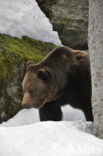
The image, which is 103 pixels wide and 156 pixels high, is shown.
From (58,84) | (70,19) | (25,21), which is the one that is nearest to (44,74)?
(58,84)

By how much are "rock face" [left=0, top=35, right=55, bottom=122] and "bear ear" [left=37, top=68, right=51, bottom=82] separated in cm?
131

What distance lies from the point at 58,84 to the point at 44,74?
0.37m

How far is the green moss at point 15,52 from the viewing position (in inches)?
237

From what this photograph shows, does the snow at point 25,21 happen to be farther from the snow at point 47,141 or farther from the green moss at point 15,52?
the snow at point 47,141

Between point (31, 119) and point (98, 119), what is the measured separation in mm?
2893

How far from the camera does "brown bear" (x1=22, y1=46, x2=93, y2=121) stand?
4891mm

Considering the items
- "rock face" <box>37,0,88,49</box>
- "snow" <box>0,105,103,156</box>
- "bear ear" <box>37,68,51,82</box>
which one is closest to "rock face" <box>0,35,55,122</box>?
"bear ear" <box>37,68,51,82</box>

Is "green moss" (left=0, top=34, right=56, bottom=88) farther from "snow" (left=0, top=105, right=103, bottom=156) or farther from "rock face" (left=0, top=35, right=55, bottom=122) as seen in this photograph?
"snow" (left=0, top=105, right=103, bottom=156)

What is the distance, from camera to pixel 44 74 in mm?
4840

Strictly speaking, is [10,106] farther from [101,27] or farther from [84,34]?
[84,34]

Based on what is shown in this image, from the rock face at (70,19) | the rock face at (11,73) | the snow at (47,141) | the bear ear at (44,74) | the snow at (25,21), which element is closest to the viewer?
the snow at (47,141)

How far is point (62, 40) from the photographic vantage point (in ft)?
30.0

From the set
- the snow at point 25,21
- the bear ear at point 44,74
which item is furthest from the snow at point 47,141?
the snow at point 25,21

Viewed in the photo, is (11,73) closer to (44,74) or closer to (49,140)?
(44,74)
